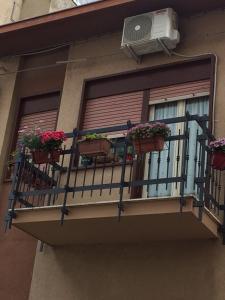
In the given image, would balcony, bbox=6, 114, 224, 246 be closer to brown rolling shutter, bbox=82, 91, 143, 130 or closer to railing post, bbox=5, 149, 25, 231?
railing post, bbox=5, 149, 25, 231

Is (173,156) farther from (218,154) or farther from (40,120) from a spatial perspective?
(40,120)

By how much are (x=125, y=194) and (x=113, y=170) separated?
51 cm

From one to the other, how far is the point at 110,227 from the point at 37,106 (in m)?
3.64

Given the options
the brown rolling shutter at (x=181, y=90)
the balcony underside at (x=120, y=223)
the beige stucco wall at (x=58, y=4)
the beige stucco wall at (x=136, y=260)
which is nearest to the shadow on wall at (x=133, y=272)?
the beige stucco wall at (x=136, y=260)

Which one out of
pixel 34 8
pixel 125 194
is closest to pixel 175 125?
pixel 125 194

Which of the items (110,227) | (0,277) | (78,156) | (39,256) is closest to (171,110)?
(78,156)

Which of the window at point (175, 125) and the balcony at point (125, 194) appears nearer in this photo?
the balcony at point (125, 194)

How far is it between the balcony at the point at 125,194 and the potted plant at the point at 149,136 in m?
0.21

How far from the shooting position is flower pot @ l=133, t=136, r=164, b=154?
8.27 meters

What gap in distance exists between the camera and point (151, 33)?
10.0 metres

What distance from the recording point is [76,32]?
1116 cm

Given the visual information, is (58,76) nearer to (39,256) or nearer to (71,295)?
(39,256)

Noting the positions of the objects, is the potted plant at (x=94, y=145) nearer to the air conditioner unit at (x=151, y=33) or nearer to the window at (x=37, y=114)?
the air conditioner unit at (x=151, y=33)

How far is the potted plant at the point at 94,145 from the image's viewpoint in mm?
8820
